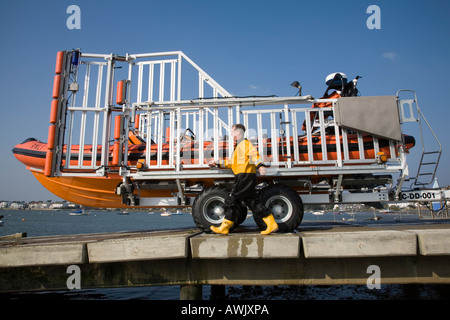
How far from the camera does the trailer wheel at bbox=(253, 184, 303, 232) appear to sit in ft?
14.2

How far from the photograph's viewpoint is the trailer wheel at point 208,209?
4.50m

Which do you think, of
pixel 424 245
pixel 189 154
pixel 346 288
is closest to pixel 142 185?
pixel 189 154

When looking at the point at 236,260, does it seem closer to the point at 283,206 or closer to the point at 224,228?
the point at 224,228

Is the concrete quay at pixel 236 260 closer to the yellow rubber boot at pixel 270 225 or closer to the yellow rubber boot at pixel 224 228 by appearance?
the yellow rubber boot at pixel 270 225

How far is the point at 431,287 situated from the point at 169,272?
623 centimetres

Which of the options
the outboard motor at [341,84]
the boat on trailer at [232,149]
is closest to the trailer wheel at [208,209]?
the boat on trailer at [232,149]

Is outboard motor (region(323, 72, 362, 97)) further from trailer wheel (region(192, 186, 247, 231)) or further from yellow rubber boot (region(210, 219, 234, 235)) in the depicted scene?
yellow rubber boot (region(210, 219, 234, 235))

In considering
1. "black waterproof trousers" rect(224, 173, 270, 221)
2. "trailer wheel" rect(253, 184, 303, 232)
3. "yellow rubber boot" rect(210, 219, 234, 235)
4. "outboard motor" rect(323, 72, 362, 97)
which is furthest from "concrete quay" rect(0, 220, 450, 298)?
"outboard motor" rect(323, 72, 362, 97)

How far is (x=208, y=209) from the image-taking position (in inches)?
183

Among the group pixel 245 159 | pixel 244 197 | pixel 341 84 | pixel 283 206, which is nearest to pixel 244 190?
pixel 244 197

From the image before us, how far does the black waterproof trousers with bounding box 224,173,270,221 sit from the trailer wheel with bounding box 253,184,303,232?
186 mm

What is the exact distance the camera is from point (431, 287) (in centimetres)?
620

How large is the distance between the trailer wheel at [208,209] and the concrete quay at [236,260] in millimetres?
873
